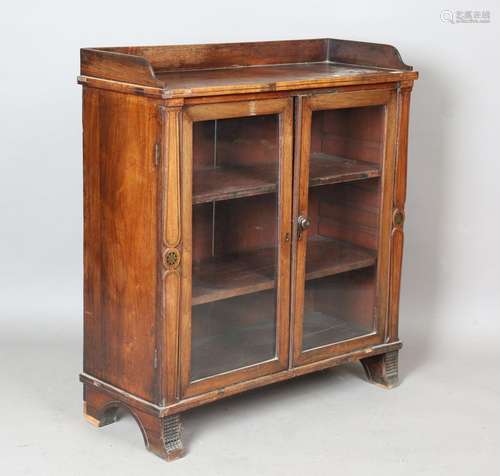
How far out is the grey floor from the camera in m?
4.16

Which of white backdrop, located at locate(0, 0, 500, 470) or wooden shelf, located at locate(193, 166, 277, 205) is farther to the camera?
white backdrop, located at locate(0, 0, 500, 470)

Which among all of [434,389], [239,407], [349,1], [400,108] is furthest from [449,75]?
[239,407]

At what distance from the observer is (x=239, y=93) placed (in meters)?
4.08

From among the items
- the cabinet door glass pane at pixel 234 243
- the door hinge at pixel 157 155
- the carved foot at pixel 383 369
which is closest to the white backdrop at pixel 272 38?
the carved foot at pixel 383 369

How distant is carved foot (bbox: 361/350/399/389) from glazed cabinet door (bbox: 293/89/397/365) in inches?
3.7

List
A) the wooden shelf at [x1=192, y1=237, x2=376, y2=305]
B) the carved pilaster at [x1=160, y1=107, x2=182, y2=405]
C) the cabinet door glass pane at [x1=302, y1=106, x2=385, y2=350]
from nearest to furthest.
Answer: the carved pilaster at [x1=160, y1=107, x2=182, y2=405]
the wooden shelf at [x1=192, y1=237, x2=376, y2=305]
the cabinet door glass pane at [x1=302, y1=106, x2=385, y2=350]

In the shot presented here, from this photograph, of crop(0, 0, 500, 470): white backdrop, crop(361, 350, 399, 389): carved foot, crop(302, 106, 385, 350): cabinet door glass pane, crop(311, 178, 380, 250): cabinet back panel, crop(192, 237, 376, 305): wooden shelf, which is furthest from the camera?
crop(0, 0, 500, 470): white backdrop

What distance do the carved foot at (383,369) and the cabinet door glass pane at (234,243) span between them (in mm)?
583

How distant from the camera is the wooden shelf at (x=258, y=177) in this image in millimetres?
4141

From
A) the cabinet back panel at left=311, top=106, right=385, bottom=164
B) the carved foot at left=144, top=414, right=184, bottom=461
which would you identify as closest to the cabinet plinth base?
the carved foot at left=144, top=414, right=184, bottom=461

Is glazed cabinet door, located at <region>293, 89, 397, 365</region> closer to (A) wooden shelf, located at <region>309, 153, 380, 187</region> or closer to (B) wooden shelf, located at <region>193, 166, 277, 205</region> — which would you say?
(A) wooden shelf, located at <region>309, 153, 380, 187</region>

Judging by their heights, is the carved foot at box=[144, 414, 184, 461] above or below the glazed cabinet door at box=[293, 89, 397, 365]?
below

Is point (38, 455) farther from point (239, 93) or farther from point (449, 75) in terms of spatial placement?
point (449, 75)

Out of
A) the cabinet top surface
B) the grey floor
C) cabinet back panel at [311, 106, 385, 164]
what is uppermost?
the cabinet top surface
